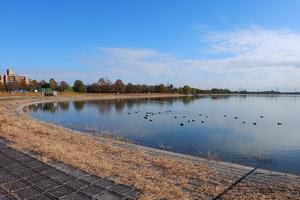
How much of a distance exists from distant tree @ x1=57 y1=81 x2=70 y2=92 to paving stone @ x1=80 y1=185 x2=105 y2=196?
139418mm

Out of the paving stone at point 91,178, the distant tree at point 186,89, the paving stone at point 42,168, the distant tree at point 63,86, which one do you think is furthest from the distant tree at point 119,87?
the paving stone at point 91,178

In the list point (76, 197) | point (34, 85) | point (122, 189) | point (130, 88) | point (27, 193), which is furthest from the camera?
point (130, 88)

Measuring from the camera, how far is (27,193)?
20.7 ft

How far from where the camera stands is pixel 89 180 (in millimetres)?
7137

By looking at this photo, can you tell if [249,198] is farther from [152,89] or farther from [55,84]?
[152,89]

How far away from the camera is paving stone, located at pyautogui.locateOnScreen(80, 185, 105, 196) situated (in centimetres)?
630

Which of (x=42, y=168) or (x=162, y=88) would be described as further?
(x=162, y=88)

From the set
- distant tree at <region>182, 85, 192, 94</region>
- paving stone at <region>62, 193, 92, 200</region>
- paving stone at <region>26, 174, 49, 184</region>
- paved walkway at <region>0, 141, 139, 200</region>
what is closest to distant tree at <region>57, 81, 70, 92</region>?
distant tree at <region>182, 85, 192, 94</region>

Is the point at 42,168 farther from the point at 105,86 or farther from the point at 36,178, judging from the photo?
the point at 105,86

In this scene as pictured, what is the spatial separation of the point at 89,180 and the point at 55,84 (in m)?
148

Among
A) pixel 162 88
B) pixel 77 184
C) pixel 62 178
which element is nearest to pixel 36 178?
pixel 62 178

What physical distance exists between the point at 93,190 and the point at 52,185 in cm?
101

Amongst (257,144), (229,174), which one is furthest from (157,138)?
(229,174)

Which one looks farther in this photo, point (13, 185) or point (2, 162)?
point (2, 162)
